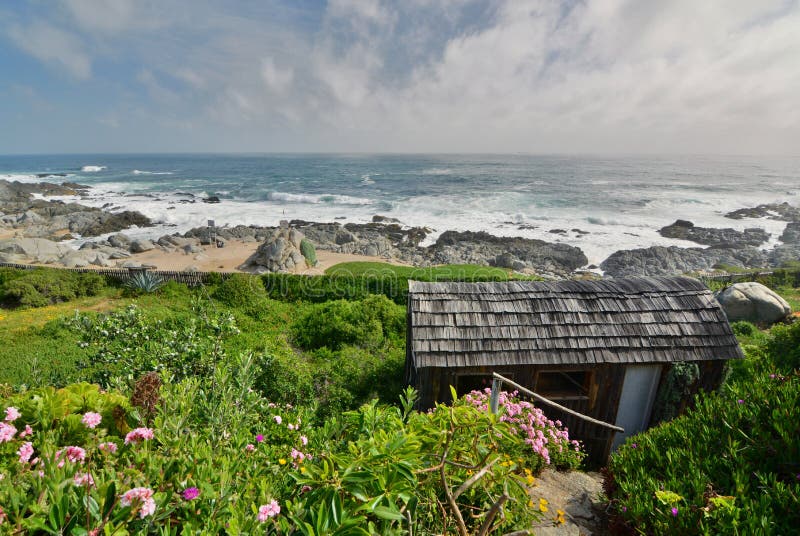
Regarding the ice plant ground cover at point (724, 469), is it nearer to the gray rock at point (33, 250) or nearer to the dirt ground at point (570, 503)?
the dirt ground at point (570, 503)

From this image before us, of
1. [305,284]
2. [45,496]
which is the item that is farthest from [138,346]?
[305,284]

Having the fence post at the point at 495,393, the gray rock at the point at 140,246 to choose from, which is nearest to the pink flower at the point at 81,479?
the fence post at the point at 495,393

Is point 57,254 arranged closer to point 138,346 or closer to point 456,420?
point 138,346

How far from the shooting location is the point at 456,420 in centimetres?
262

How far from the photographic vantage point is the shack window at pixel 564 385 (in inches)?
310

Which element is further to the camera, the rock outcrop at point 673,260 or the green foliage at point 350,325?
the rock outcrop at point 673,260

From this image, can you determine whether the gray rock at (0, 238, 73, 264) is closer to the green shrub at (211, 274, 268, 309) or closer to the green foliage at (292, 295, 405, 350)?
the green shrub at (211, 274, 268, 309)

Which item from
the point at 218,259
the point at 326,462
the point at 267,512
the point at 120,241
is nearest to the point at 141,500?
the point at 267,512

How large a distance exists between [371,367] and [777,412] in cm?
895

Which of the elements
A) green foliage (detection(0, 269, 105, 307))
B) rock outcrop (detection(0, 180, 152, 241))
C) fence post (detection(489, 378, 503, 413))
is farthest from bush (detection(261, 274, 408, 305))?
rock outcrop (detection(0, 180, 152, 241))

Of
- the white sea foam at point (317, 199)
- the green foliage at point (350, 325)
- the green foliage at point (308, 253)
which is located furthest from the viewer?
the white sea foam at point (317, 199)

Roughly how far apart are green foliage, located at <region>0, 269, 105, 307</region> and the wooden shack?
701 inches

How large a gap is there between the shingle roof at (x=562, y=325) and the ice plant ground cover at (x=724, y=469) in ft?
11.7

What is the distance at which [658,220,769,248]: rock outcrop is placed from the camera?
3531 cm
